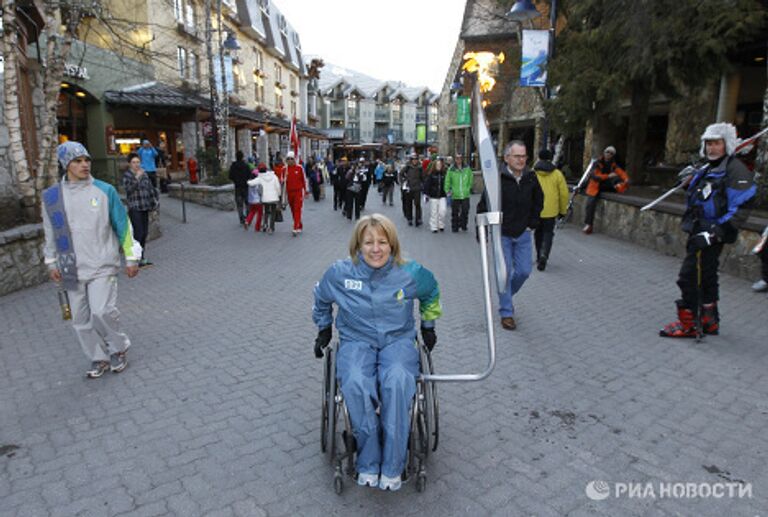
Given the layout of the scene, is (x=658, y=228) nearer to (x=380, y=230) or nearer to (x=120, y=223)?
(x=380, y=230)

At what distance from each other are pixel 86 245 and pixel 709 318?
5.82 metres

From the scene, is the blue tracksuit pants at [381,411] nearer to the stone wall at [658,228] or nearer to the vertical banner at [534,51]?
the stone wall at [658,228]

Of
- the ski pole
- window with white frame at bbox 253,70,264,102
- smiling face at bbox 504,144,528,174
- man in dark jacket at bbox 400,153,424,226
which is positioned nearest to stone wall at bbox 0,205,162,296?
smiling face at bbox 504,144,528,174

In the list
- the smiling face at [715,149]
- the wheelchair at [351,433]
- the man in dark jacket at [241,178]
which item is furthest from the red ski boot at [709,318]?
the man in dark jacket at [241,178]

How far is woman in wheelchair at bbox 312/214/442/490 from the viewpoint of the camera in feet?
8.73

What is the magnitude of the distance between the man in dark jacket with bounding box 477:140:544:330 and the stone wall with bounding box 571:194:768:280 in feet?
14.1

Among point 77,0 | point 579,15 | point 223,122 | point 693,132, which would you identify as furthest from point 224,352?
point 693,132

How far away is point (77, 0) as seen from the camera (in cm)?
920

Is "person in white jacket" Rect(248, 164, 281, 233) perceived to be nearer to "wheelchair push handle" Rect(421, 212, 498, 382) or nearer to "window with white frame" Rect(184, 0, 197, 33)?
"wheelchair push handle" Rect(421, 212, 498, 382)

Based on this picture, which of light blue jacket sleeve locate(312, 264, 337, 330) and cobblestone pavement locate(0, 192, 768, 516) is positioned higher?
light blue jacket sleeve locate(312, 264, 337, 330)

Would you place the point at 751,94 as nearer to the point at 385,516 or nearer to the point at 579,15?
the point at 579,15

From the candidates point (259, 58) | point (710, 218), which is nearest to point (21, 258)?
point (710, 218)

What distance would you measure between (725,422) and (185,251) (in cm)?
926

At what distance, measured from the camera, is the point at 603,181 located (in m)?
12.0
